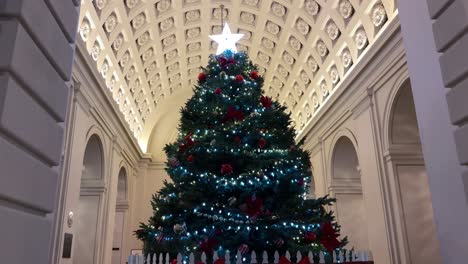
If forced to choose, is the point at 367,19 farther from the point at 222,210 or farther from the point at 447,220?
the point at 447,220

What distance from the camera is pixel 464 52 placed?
2930 millimetres

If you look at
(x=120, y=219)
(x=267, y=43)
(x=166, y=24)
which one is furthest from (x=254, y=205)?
(x=120, y=219)

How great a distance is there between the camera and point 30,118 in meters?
2.61

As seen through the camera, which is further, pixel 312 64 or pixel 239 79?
pixel 312 64

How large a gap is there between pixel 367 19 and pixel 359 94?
2.11 meters

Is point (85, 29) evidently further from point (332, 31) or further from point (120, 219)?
point (120, 219)

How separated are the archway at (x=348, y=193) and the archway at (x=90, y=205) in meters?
8.04

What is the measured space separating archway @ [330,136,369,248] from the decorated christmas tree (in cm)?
719

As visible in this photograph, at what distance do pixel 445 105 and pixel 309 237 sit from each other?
11.1 ft

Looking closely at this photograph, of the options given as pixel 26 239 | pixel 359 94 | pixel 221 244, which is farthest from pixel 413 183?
pixel 26 239

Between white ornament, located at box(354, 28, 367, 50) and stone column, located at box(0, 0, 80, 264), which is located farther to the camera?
white ornament, located at box(354, 28, 367, 50)

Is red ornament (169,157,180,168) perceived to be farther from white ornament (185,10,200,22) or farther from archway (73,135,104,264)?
white ornament (185,10,200,22)

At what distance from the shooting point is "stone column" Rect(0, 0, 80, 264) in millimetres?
2312

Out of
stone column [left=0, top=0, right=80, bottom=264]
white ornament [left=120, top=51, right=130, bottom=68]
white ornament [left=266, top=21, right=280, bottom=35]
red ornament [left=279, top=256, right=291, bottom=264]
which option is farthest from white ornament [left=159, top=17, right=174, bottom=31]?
stone column [left=0, top=0, right=80, bottom=264]
